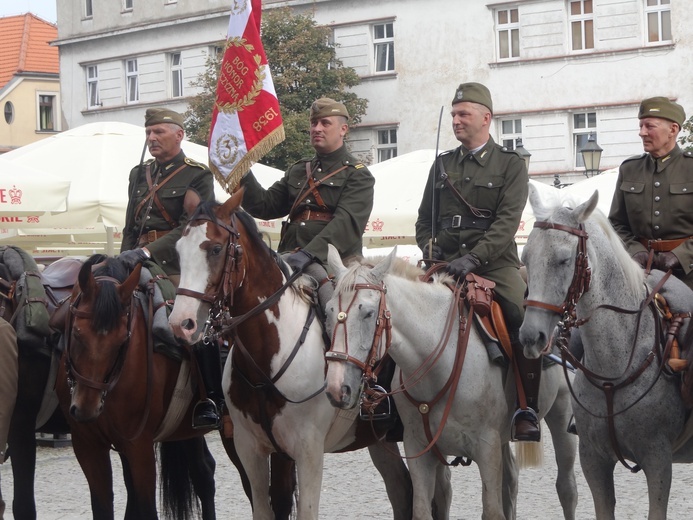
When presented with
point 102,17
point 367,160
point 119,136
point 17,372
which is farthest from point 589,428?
point 102,17

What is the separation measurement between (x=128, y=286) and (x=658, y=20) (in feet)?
104

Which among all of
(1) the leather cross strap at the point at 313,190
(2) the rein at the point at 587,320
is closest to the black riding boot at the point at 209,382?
(1) the leather cross strap at the point at 313,190

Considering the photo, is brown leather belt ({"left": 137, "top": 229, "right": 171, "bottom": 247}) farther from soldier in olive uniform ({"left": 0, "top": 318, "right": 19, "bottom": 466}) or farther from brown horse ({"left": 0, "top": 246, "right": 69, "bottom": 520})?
soldier in olive uniform ({"left": 0, "top": 318, "right": 19, "bottom": 466})

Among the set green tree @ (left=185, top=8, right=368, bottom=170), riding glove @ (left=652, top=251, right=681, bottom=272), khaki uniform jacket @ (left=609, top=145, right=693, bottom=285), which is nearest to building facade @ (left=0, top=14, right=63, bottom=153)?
green tree @ (left=185, top=8, right=368, bottom=170)

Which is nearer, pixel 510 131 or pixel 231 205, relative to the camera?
pixel 231 205

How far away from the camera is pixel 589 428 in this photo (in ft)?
23.0

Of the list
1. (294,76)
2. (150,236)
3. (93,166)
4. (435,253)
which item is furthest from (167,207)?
(294,76)

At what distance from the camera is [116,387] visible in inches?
299

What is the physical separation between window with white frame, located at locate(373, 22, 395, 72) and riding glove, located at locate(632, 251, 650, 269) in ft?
112

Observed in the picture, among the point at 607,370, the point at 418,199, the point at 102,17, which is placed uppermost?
the point at 102,17

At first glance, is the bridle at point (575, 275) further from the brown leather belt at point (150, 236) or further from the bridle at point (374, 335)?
the brown leather belt at point (150, 236)

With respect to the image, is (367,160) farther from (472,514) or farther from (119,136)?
(472,514)

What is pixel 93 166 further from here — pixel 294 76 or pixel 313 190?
pixel 294 76

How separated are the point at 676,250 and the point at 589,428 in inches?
46.7
